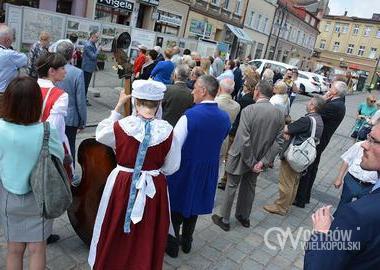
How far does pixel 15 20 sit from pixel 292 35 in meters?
43.0

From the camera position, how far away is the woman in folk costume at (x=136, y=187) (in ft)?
8.83

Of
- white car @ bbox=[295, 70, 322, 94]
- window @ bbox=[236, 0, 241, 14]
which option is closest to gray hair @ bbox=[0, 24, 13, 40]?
white car @ bbox=[295, 70, 322, 94]

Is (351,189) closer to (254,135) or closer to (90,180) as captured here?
(254,135)

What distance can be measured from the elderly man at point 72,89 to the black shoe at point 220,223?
2064 mm

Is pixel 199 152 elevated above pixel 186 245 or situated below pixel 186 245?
above

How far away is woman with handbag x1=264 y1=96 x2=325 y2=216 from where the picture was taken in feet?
16.3

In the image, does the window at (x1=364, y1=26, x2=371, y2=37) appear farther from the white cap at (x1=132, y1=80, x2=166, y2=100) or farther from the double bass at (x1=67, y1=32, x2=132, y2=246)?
the white cap at (x1=132, y1=80, x2=166, y2=100)

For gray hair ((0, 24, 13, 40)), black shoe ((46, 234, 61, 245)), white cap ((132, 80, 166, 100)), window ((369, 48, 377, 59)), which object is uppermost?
window ((369, 48, 377, 59))

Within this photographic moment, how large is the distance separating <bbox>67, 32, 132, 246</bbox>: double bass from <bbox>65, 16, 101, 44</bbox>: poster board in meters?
6.85

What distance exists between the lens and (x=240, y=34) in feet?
104

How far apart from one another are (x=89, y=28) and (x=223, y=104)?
21.5 feet

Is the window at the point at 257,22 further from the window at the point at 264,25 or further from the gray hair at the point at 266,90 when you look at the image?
the gray hair at the point at 266,90

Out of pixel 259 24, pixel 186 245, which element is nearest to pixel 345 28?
pixel 259 24

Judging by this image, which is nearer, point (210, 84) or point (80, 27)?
point (210, 84)
